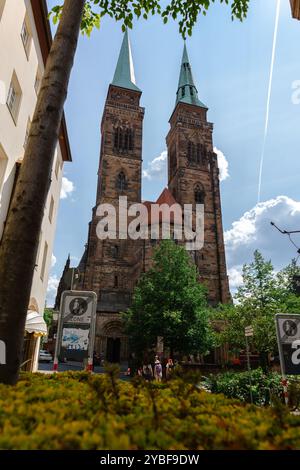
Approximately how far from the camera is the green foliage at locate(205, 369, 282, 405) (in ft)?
35.3

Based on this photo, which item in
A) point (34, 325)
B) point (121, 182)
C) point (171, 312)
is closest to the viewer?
point (34, 325)

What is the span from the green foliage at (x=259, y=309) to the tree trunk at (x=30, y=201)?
19.0m

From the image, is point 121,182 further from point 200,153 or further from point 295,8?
point 295,8

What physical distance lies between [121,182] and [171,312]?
25.2 meters

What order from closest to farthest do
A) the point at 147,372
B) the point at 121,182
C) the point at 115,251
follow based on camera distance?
the point at 147,372 < the point at 115,251 < the point at 121,182

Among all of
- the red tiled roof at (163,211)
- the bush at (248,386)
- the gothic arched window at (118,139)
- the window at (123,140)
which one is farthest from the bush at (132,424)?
the gothic arched window at (118,139)

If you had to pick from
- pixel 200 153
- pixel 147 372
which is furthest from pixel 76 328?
pixel 200 153

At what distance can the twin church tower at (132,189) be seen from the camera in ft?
124

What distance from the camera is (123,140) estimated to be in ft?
159

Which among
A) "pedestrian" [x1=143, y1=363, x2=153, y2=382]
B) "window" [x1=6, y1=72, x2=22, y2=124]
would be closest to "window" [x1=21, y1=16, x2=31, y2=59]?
"window" [x1=6, y1=72, x2=22, y2=124]

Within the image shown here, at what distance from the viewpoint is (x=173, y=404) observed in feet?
8.73

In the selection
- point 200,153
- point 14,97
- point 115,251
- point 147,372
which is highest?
point 200,153
